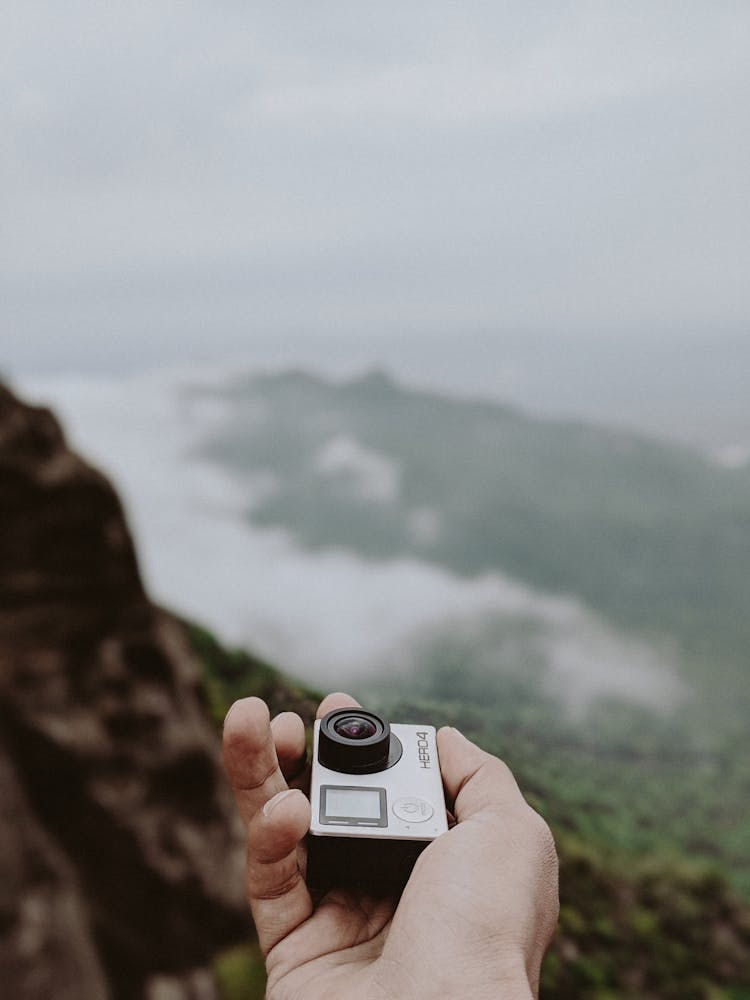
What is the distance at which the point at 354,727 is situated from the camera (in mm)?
1425

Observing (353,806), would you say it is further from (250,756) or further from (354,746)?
(250,756)

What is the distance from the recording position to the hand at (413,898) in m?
1.20

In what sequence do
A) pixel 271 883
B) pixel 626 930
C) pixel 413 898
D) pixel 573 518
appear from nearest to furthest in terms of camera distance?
pixel 413 898 < pixel 271 883 < pixel 626 930 < pixel 573 518

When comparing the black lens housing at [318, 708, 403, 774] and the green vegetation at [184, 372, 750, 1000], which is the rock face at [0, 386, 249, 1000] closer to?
the green vegetation at [184, 372, 750, 1000]

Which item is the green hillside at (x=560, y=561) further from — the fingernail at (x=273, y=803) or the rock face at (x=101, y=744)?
the rock face at (x=101, y=744)

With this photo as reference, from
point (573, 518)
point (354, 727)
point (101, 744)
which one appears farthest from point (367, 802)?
point (573, 518)

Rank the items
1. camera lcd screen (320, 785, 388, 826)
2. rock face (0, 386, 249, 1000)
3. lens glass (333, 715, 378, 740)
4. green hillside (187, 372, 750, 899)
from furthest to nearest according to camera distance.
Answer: rock face (0, 386, 249, 1000)
green hillside (187, 372, 750, 899)
lens glass (333, 715, 378, 740)
camera lcd screen (320, 785, 388, 826)

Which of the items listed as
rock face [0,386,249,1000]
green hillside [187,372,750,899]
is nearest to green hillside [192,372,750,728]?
green hillside [187,372,750,899]

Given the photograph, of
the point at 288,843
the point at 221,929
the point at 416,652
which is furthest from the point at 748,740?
the point at 288,843

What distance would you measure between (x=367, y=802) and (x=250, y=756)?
23 cm

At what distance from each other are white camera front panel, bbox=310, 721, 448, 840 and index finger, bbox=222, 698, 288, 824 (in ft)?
0.27

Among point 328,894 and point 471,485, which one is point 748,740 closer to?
point 471,485

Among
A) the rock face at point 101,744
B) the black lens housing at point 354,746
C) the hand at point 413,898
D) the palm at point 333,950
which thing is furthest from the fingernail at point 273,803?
the rock face at point 101,744

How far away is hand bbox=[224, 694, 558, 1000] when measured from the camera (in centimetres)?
120
